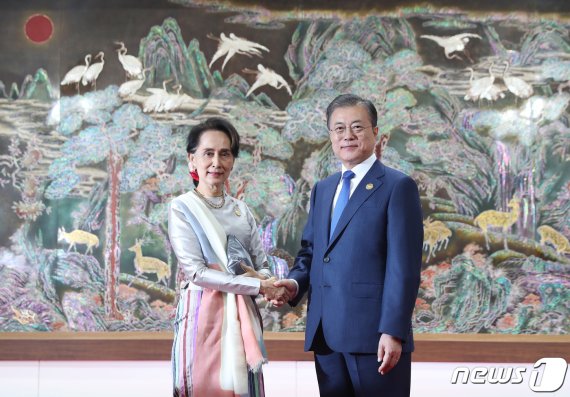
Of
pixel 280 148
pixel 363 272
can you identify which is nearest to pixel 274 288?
pixel 363 272

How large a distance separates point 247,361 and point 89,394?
2342 mm

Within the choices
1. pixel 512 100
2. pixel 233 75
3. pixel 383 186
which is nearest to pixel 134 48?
pixel 233 75

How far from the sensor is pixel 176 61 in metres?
4.50

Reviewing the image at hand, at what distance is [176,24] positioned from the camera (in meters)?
4.50

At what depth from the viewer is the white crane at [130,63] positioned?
449 cm

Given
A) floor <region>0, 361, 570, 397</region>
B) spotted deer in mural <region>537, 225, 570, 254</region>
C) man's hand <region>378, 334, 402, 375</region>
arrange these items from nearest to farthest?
man's hand <region>378, 334, 402, 375</region> → floor <region>0, 361, 570, 397</region> → spotted deer in mural <region>537, 225, 570, 254</region>

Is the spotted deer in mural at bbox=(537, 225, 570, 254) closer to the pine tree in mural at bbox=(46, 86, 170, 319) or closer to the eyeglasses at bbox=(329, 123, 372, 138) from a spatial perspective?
the pine tree in mural at bbox=(46, 86, 170, 319)

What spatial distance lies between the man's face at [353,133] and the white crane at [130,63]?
8.73 feet

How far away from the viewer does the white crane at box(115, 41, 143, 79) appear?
4492 millimetres

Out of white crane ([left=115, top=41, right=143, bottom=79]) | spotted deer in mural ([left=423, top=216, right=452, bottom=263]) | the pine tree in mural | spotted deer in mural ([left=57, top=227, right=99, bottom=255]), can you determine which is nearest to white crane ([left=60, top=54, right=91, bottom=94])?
the pine tree in mural

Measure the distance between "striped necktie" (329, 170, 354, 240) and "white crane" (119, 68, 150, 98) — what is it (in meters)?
2.68

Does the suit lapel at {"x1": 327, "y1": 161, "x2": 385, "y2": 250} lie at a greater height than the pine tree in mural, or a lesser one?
lesser

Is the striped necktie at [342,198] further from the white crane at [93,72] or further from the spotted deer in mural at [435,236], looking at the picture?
the white crane at [93,72]

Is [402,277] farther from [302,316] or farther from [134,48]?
[134,48]
